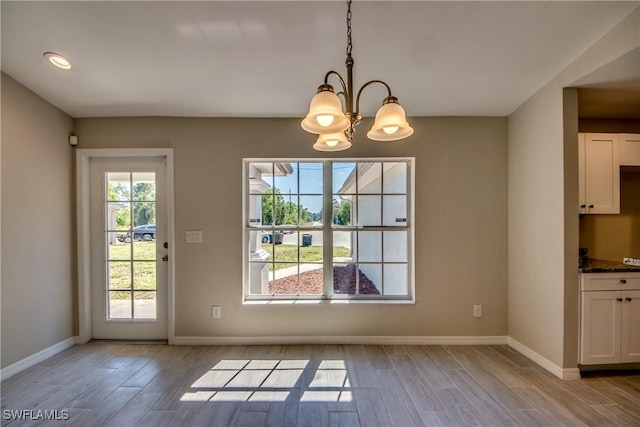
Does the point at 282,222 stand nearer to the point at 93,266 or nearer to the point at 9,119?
the point at 93,266

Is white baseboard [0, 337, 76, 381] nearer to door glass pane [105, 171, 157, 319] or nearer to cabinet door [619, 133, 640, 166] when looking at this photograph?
door glass pane [105, 171, 157, 319]

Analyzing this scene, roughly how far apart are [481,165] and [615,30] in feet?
4.30

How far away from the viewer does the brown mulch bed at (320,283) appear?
9.76 ft

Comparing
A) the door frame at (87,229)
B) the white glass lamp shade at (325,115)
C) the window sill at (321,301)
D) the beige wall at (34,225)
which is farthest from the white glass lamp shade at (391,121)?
the beige wall at (34,225)

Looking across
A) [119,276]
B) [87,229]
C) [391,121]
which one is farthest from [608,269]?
[87,229]

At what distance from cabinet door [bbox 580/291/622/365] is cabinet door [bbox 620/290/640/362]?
0.04m

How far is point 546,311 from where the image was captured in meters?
2.37

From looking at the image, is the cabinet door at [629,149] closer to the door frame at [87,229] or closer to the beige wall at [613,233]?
the beige wall at [613,233]

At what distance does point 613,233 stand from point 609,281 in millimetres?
872

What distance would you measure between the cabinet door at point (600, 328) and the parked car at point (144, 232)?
4087 millimetres

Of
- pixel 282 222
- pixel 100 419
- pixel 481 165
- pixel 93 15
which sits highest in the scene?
pixel 93 15

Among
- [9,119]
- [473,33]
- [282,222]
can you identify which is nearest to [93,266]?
[9,119]

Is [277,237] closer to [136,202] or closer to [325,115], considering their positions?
[136,202]

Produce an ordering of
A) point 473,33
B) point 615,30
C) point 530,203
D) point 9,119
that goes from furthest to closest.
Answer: point 530,203 → point 9,119 → point 473,33 → point 615,30
